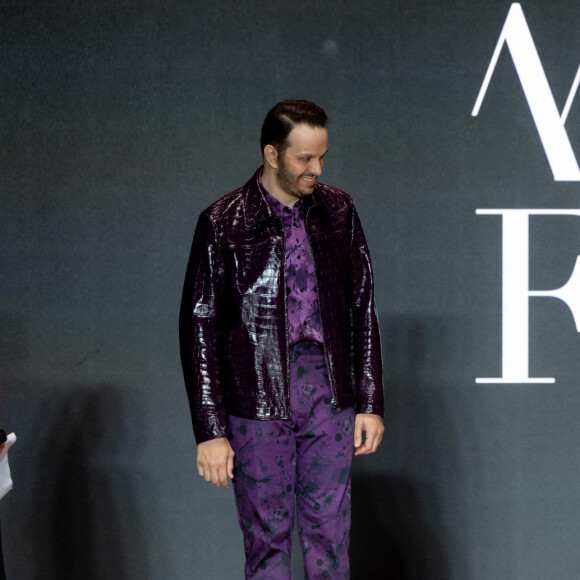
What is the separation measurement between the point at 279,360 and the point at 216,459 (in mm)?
282

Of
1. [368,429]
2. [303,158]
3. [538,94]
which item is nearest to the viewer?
[303,158]

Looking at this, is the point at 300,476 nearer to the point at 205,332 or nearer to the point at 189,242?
the point at 205,332

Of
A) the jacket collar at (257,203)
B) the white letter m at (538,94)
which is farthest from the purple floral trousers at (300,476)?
the white letter m at (538,94)

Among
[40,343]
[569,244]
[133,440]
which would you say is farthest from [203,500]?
[569,244]

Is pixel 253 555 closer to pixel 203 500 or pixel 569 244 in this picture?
pixel 203 500

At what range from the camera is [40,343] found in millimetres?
2969

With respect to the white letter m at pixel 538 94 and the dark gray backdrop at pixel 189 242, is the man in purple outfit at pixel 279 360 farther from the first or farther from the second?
the white letter m at pixel 538 94

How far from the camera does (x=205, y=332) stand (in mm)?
1930

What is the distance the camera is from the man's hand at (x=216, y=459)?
6.20 feet

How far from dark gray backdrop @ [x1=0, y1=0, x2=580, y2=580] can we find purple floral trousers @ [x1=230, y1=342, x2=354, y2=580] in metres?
1.08

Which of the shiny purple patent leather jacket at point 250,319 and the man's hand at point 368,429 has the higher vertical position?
the shiny purple patent leather jacket at point 250,319

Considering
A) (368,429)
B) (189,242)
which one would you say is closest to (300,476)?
(368,429)

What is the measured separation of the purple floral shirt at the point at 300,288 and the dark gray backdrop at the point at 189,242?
1059 mm

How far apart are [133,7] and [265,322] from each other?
163 cm
